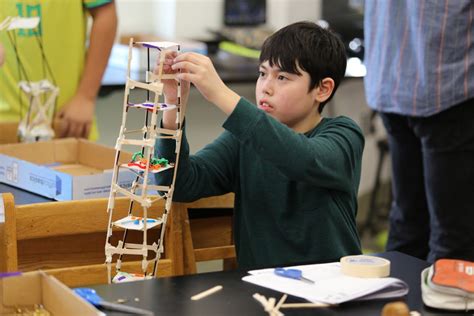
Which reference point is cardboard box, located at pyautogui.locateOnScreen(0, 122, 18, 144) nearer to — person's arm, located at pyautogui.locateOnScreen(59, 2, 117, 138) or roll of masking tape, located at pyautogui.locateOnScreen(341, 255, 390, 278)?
person's arm, located at pyautogui.locateOnScreen(59, 2, 117, 138)

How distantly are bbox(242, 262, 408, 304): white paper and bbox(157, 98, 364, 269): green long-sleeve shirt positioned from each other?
28 cm

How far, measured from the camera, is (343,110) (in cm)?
482

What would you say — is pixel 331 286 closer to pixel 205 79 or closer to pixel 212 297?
pixel 212 297

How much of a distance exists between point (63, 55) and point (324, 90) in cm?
113

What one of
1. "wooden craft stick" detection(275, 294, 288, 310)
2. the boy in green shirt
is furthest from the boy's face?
"wooden craft stick" detection(275, 294, 288, 310)

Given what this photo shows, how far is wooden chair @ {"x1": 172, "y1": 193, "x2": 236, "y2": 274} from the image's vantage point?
2072mm

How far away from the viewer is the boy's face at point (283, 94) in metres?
1.95

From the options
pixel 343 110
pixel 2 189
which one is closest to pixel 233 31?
pixel 343 110

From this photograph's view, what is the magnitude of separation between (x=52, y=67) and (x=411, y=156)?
117cm

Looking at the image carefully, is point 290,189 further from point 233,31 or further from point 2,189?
point 233,31

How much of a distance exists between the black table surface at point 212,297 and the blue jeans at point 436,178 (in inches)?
42.7

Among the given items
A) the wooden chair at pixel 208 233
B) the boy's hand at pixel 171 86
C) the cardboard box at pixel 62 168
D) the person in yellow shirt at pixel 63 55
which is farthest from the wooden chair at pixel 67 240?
the person in yellow shirt at pixel 63 55

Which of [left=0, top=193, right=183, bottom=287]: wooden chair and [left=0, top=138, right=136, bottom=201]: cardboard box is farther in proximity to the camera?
[left=0, top=138, right=136, bottom=201]: cardboard box

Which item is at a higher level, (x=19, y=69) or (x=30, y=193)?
(x=19, y=69)
